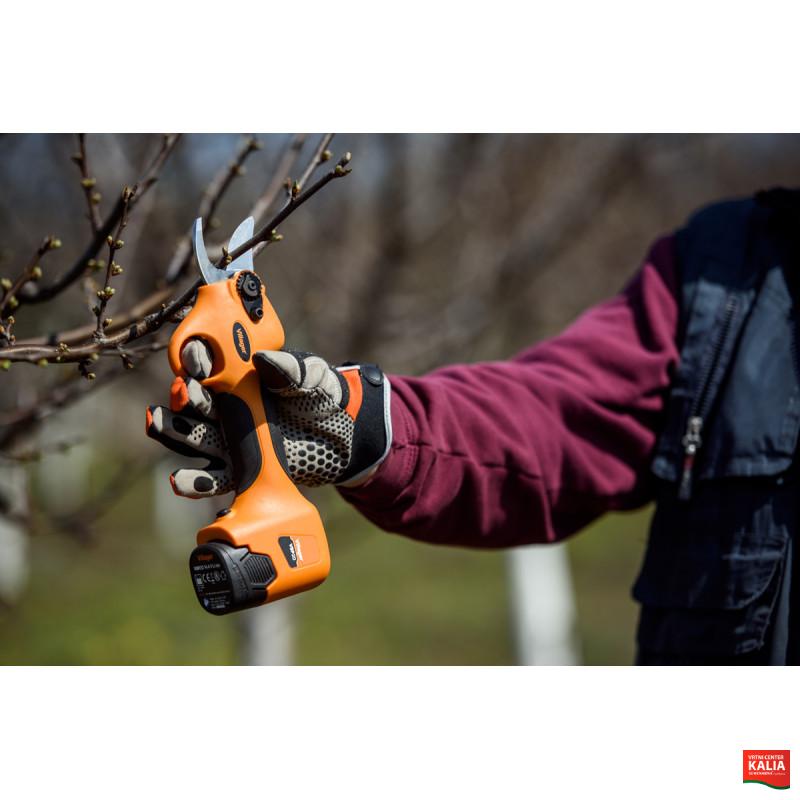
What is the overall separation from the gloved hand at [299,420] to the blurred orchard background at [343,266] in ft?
0.42

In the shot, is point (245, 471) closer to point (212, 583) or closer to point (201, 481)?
point (201, 481)

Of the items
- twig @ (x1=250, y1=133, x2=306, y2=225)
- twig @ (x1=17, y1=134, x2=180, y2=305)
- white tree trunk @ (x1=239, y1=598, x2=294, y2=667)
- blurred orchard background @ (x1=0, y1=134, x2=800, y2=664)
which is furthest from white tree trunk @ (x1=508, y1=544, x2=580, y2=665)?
twig @ (x1=17, y1=134, x2=180, y2=305)

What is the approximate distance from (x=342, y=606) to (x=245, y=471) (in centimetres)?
900

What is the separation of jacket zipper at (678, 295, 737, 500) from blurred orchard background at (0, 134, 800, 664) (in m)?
0.49

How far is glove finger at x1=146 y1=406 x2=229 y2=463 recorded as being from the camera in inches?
56.9

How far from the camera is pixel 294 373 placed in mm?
1530

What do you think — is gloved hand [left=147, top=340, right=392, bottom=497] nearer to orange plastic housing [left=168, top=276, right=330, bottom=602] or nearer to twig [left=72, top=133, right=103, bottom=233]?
orange plastic housing [left=168, top=276, right=330, bottom=602]

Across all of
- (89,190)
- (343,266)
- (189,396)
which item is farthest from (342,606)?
(189,396)

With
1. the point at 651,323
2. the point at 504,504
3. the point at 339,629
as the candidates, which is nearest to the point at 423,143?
the point at 651,323

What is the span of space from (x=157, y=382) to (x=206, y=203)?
2.12 m

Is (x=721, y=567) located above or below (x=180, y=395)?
below

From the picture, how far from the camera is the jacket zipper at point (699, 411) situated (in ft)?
6.84
